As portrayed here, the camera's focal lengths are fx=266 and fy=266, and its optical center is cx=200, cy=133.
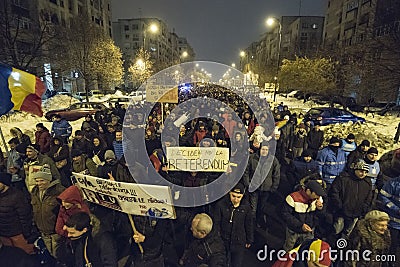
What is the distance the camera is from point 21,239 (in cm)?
390

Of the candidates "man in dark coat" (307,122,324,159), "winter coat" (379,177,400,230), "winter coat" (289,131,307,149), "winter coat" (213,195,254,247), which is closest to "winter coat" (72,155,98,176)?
"winter coat" (213,195,254,247)

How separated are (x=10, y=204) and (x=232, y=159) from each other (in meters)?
3.78

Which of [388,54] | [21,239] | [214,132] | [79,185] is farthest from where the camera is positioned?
[388,54]

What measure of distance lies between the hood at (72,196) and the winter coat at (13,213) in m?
0.63

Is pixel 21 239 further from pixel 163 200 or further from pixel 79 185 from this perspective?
pixel 163 200

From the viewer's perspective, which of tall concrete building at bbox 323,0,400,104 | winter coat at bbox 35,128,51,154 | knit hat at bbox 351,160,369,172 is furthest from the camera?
tall concrete building at bbox 323,0,400,104

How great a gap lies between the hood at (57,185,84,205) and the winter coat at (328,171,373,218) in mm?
3760

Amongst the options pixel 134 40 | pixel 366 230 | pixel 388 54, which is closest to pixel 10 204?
pixel 366 230

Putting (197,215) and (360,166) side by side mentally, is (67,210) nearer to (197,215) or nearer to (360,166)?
(197,215)

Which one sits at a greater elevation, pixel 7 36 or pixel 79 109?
pixel 7 36

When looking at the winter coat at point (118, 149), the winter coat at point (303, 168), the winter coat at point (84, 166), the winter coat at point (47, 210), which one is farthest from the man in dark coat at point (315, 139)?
the winter coat at point (47, 210)

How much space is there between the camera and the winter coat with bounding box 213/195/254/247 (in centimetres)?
380

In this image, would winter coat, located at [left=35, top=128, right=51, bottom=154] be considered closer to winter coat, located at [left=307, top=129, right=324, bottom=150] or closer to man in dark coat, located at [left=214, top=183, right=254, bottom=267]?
man in dark coat, located at [left=214, top=183, right=254, bottom=267]

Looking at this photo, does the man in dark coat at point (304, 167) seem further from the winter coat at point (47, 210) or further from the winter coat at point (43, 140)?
the winter coat at point (43, 140)
